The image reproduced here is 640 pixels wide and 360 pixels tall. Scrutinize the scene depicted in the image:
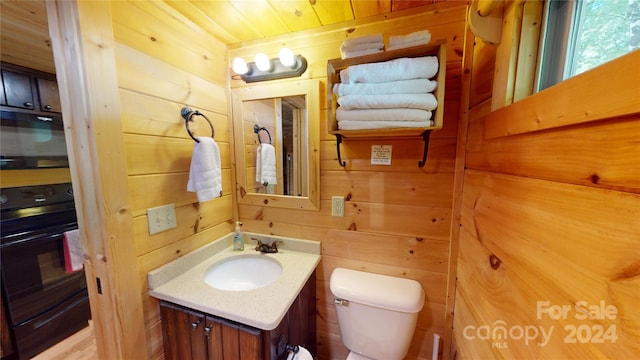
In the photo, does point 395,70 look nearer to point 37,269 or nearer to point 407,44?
point 407,44

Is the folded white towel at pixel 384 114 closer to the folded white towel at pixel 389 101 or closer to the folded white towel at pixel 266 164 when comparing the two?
the folded white towel at pixel 389 101

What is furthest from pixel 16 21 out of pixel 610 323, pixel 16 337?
pixel 610 323

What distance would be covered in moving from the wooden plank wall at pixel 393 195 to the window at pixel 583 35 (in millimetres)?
413

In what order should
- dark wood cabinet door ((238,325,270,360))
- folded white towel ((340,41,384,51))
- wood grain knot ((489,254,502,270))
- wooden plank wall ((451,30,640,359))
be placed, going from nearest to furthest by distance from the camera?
wooden plank wall ((451,30,640,359)) → wood grain knot ((489,254,502,270)) → dark wood cabinet door ((238,325,270,360)) → folded white towel ((340,41,384,51))

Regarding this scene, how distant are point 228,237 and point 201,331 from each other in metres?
0.56

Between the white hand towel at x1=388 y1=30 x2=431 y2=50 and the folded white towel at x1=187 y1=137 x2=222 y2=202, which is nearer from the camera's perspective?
the white hand towel at x1=388 y1=30 x2=431 y2=50

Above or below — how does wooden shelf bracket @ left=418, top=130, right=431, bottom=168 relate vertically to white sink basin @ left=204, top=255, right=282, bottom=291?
above

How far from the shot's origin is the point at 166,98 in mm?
976

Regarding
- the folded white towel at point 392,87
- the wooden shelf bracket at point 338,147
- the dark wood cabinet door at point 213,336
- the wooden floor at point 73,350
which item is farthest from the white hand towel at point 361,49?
the wooden floor at point 73,350

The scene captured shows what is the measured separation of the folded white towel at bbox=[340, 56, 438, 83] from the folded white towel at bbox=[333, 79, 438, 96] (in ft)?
0.06

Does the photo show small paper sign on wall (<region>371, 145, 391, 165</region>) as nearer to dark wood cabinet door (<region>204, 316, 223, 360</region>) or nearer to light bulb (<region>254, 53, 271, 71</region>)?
light bulb (<region>254, 53, 271, 71</region>)

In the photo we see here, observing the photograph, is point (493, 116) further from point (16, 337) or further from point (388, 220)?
point (16, 337)

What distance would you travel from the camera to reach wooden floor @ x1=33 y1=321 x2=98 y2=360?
4.80 ft

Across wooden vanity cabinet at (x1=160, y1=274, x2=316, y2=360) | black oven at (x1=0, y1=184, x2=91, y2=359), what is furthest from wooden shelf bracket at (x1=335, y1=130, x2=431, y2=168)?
black oven at (x1=0, y1=184, x2=91, y2=359)
